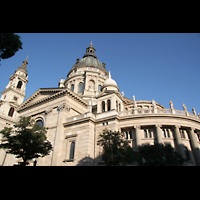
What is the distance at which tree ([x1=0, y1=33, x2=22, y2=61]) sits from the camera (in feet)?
32.9

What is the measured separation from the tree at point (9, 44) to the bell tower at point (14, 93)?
42882mm

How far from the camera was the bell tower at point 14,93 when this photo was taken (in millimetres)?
A: 48562

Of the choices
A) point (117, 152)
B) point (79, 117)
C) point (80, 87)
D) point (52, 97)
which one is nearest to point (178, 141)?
point (117, 152)

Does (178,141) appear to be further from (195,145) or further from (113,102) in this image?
(113,102)

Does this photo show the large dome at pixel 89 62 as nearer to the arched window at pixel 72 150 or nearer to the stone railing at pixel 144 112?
the stone railing at pixel 144 112

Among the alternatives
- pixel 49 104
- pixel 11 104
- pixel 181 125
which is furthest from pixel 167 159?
pixel 11 104

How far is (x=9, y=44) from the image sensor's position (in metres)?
10.3

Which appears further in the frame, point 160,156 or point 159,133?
point 159,133

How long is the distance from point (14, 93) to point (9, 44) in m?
45.7

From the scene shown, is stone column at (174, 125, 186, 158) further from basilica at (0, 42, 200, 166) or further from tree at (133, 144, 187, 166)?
tree at (133, 144, 187, 166)
